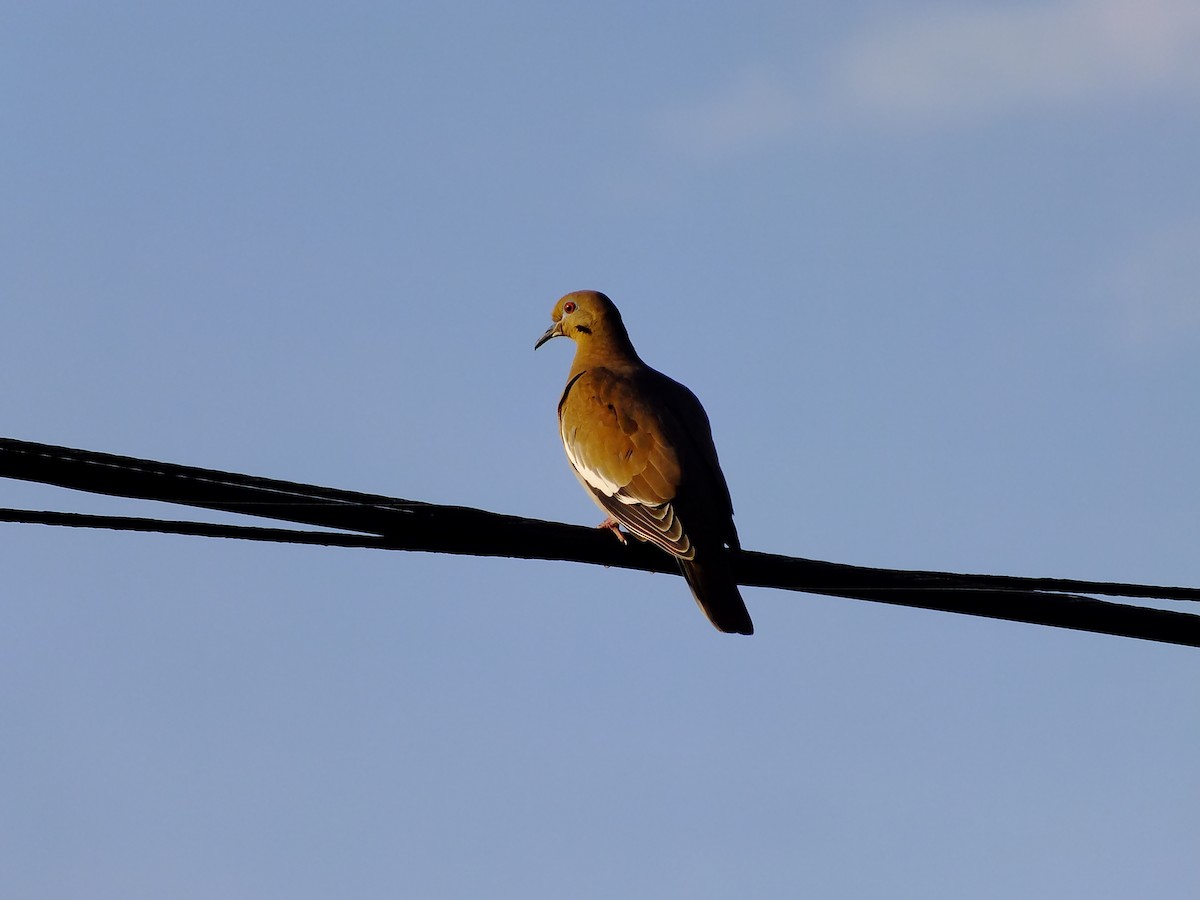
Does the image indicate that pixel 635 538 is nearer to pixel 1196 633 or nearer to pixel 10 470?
pixel 1196 633

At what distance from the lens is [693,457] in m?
7.14

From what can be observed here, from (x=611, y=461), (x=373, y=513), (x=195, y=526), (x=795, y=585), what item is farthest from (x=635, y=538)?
(x=195, y=526)

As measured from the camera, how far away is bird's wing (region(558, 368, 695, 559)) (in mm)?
6605

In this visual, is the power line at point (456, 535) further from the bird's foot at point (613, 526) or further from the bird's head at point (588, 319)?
the bird's head at point (588, 319)

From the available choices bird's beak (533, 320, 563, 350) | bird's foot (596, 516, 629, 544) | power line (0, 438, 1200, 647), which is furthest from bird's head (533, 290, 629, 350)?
power line (0, 438, 1200, 647)

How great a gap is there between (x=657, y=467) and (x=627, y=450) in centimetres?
30

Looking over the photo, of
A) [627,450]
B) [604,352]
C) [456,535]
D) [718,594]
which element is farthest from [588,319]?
[456,535]

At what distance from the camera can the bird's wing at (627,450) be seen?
6.61 metres

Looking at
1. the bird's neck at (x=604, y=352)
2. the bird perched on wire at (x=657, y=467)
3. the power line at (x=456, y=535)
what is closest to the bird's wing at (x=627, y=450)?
the bird perched on wire at (x=657, y=467)

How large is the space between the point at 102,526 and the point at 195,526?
0.82 feet

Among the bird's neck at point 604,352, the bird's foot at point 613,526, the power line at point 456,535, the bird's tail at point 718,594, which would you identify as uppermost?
the bird's neck at point 604,352

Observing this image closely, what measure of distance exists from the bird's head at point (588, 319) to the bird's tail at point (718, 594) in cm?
344

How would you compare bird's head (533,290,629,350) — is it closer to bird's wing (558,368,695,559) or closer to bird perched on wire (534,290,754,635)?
bird perched on wire (534,290,754,635)

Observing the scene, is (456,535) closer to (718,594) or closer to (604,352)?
(718,594)
